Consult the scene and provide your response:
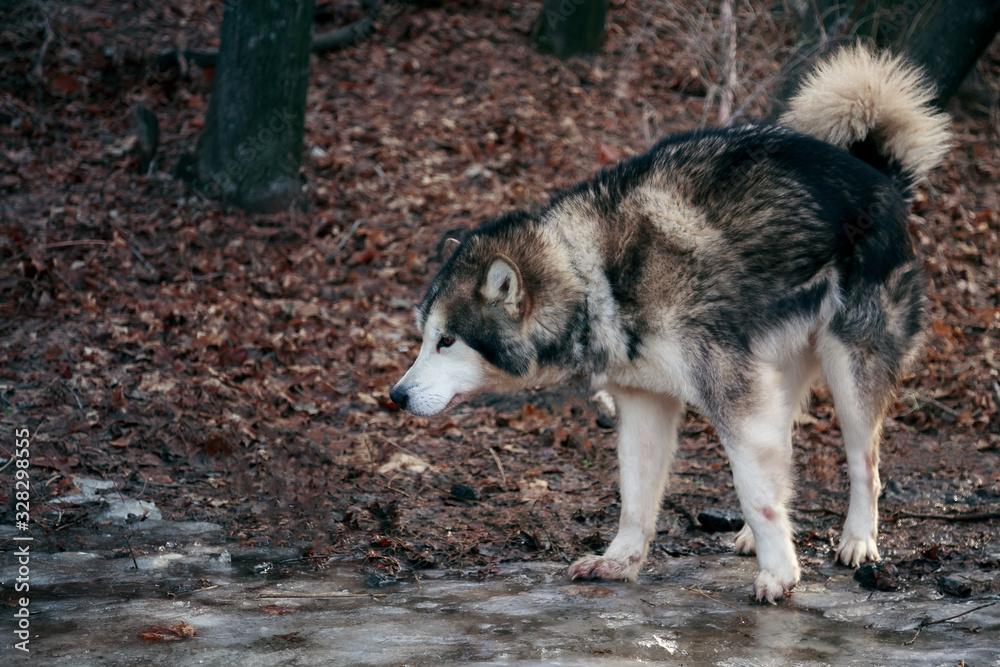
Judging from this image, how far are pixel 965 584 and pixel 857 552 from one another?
604 mm

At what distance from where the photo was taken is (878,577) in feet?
13.0

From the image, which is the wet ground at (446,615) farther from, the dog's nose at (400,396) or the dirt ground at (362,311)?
the dog's nose at (400,396)

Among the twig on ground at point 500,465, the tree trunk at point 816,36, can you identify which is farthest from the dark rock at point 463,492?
the tree trunk at point 816,36

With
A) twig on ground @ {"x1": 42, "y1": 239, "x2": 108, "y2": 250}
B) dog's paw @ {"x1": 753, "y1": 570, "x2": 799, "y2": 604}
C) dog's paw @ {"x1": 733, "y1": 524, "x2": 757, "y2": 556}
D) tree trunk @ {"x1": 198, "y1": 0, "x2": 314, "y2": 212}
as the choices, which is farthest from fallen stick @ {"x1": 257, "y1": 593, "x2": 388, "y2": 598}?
tree trunk @ {"x1": 198, "y1": 0, "x2": 314, "y2": 212}

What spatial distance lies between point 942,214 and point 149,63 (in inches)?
373

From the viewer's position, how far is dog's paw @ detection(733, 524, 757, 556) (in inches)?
182

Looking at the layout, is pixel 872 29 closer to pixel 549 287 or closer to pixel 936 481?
pixel 936 481

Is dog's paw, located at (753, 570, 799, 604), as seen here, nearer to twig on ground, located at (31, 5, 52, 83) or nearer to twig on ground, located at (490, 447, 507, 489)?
twig on ground, located at (490, 447, 507, 489)

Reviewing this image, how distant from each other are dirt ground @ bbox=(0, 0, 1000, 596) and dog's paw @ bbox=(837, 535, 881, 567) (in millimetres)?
203

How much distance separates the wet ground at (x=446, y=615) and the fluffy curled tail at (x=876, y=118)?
2212mm

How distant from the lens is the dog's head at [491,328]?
429 cm

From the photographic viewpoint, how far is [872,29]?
303 inches

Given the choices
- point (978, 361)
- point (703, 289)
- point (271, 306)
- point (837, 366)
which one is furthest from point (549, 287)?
point (978, 361)

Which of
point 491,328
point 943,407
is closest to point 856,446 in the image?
point 491,328
